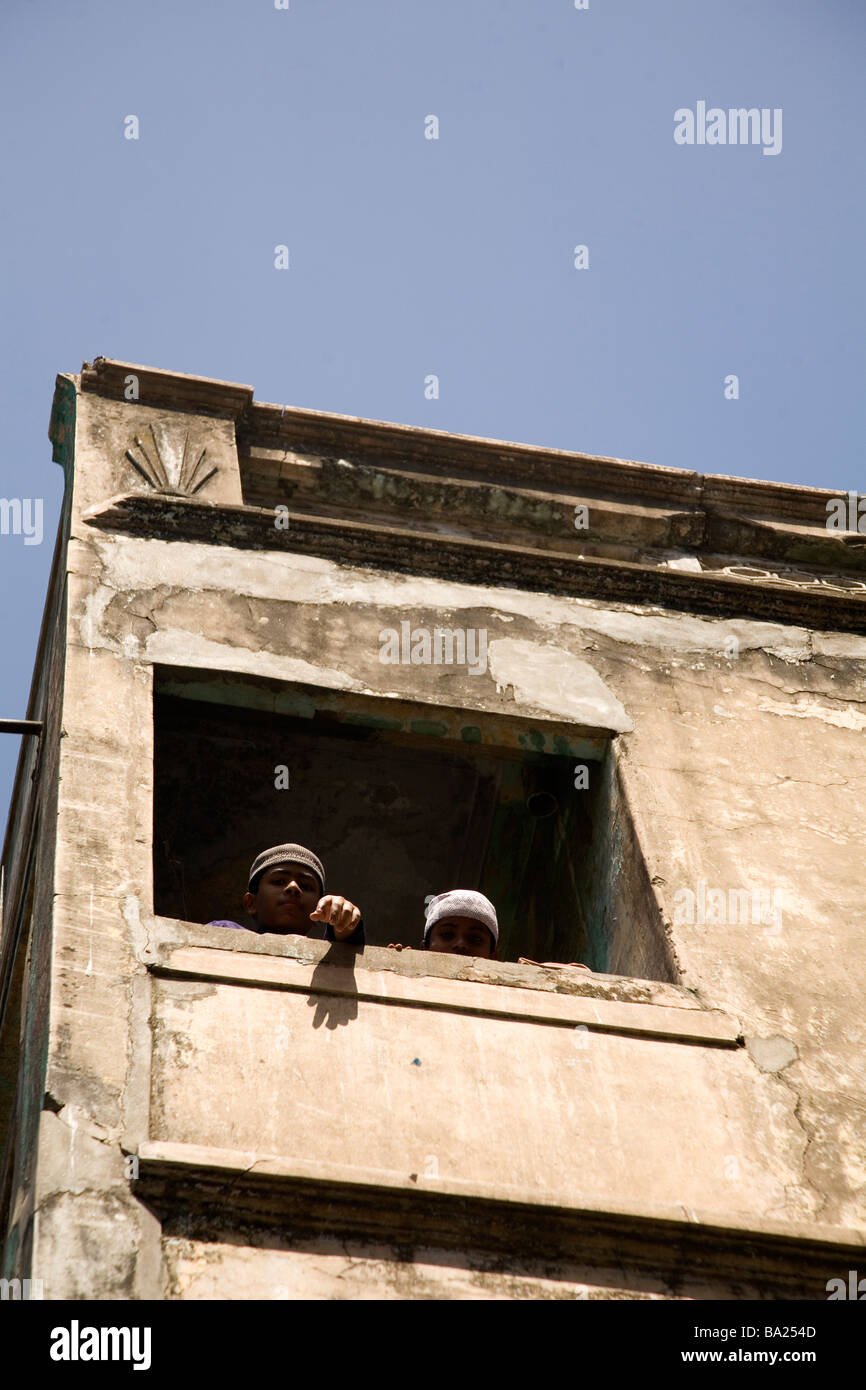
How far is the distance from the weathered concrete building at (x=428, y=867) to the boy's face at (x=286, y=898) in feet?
1.45

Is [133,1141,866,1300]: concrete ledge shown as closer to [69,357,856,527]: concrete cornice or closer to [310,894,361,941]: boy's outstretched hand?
[310,894,361,941]: boy's outstretched hand

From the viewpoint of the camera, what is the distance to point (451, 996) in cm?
540

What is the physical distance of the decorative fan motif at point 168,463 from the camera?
24.6ft

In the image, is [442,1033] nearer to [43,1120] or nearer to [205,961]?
[205,961]

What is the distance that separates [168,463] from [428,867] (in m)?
2.37

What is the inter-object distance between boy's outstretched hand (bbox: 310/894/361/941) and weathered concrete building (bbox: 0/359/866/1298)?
Result: 5.8 inches

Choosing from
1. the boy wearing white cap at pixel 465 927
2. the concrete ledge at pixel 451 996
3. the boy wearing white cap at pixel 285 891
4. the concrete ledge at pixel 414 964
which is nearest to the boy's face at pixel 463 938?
the boy wearing white cap at pixel 465 927

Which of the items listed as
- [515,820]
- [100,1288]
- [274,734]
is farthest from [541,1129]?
[274,734]

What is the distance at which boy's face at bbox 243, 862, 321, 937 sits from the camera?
631 centimetres

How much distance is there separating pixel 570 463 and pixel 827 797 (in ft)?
8.94

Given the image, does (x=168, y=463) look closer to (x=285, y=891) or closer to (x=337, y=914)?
(x=285, y=891)

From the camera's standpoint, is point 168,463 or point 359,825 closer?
point 168,463

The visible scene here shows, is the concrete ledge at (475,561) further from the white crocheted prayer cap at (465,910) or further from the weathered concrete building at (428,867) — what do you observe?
the white crocheted prayer cap at (465,910)

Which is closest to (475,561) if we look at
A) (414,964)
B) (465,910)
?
(465,910)
